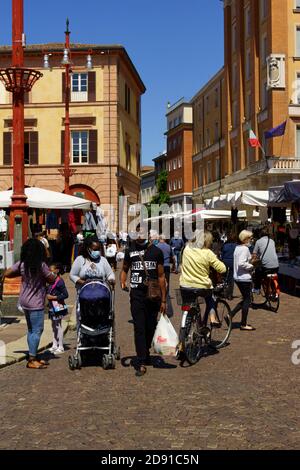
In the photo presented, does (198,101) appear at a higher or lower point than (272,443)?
higher

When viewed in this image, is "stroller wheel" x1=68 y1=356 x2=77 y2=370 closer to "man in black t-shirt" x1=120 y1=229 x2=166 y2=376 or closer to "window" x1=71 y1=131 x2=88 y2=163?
"man in black t-shirt" x1=120 y1=229 x2=166 y2=376

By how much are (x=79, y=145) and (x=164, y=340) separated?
35.9 meters

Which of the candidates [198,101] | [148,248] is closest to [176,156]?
[198,101]

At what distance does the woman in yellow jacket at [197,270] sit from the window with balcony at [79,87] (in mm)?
35148

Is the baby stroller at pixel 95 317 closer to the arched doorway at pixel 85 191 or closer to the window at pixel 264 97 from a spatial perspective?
the arched doorway at pixel 85 191


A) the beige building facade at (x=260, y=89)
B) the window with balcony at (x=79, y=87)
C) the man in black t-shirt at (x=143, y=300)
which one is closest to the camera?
the man in black t-shirt at (x=143, y=300)

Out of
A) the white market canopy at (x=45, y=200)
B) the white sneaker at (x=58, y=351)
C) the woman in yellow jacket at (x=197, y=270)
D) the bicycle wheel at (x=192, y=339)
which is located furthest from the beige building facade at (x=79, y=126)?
the bicycle wheel at (x=192, y=339)

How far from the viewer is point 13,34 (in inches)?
552

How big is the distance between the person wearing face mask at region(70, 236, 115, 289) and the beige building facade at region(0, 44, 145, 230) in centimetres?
3335

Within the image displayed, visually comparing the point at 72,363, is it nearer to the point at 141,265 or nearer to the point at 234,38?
the point at 141,265

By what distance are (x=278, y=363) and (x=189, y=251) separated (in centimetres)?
196

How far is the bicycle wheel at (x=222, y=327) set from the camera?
33.0ft

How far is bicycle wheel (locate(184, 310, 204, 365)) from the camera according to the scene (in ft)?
28.3
